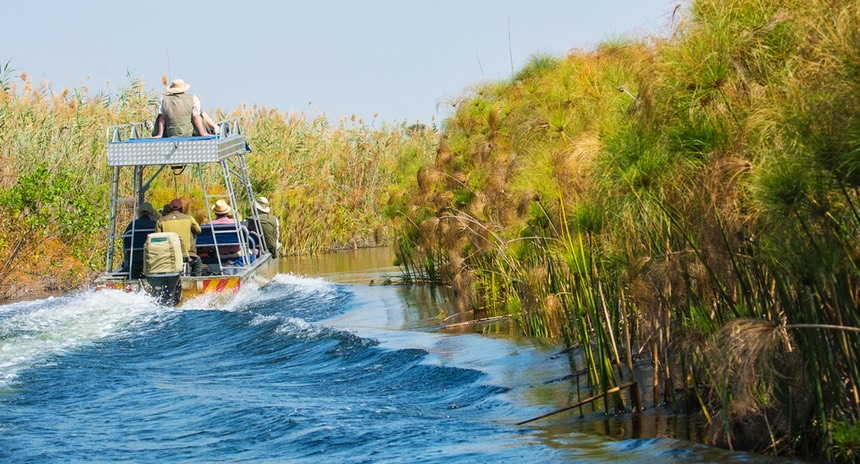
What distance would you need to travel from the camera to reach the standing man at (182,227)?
1560 centimetres

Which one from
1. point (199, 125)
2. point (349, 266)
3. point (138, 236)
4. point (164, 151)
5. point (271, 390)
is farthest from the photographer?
point (349, 266)

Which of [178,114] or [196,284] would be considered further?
[178,114]

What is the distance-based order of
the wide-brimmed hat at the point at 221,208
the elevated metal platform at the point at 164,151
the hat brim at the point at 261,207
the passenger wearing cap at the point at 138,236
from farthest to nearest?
the hat brim at the point at 261,207 → the wide-brimmed hat at the point at 221,208 → the passenger wearing cap at the point at 138,236 → the elevated metal platform at the point at 164,151

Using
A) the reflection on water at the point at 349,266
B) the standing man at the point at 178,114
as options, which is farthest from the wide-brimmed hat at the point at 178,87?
the reflection on water at the point at 349,266

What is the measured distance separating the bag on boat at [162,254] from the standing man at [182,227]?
34cm

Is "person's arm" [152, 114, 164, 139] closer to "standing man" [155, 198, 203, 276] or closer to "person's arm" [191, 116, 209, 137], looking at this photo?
"person's arm" [191, 116, 209, 137]

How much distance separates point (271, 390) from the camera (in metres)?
9.59

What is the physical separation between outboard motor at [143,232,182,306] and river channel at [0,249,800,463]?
0.21 meters

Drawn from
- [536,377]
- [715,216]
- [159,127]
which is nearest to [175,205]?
[159,127]

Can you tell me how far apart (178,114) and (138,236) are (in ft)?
5.70

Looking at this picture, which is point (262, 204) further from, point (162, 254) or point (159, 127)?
point (162, 254)

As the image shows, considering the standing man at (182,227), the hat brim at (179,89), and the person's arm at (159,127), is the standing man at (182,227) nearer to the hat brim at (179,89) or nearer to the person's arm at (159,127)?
the person's arm at (159,127)

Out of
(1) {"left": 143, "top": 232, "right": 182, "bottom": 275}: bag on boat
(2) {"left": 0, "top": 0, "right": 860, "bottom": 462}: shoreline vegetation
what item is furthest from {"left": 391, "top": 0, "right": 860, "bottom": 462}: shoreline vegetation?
(1) {"left": 143, "top": 232, "right": 182, "bottom": 275}: bag on boat

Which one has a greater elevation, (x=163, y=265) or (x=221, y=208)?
(x=221, y=208)
